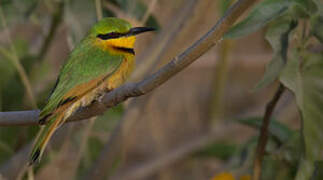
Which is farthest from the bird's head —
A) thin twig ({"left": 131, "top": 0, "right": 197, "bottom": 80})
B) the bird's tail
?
thin twig ({"left": 131, "top": 0, "right": 197, "bottom": 80})

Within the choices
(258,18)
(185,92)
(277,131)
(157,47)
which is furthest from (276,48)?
(185,92)

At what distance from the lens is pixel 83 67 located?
160 cm

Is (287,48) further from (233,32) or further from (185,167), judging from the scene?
(185,167)

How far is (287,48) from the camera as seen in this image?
144 centimetres

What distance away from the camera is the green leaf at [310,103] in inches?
57.9

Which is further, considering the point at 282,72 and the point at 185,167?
the point at 185,167

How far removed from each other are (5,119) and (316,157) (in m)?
0.67

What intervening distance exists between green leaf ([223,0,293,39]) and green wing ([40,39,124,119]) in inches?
13.4

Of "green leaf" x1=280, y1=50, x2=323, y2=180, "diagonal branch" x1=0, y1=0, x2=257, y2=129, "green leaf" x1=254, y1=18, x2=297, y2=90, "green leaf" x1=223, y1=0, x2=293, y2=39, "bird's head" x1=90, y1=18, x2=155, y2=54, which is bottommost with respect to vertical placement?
"green leaf" x1=280, y1=50, x2=323, y2=180

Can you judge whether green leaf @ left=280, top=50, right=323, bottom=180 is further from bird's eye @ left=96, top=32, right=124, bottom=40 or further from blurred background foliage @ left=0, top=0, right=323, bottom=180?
bird's eye @ left=96, top=32, right=124, bottom=40

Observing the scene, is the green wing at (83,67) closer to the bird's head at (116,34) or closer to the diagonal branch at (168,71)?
the bird's head at (116,34)

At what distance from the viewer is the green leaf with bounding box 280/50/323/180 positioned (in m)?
1.47

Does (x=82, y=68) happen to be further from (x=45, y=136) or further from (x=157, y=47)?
(x=157, y=47)

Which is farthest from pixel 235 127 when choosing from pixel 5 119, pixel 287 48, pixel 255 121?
pixel 5 119
